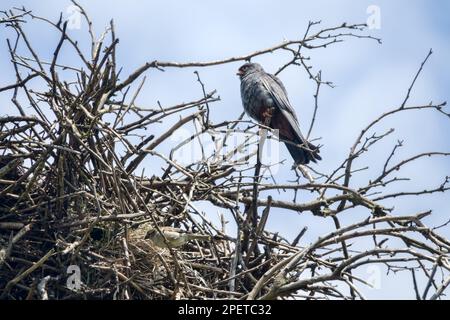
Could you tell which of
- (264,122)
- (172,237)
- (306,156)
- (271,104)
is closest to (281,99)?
(271,104)

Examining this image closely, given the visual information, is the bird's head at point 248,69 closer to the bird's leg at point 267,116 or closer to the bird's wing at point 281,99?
the bird's wing at point 281,99

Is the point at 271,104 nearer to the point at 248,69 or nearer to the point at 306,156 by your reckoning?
the point at 248,69

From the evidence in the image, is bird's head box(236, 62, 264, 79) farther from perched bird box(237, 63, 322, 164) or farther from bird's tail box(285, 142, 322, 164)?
bird's tail box(285, 142, 322, 164)

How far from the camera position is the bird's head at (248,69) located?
835 centimetres

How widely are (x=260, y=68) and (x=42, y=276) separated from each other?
3.25m

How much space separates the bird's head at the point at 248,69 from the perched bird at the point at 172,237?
8.64 feet

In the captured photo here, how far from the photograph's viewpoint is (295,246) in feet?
20.3

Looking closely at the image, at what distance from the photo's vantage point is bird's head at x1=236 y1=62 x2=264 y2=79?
8.35 m

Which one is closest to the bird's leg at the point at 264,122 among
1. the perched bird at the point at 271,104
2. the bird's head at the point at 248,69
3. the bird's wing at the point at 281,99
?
the perched bird at the point at 271,104

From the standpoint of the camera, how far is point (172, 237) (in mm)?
5949

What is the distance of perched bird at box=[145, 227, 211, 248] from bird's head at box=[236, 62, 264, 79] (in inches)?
104
